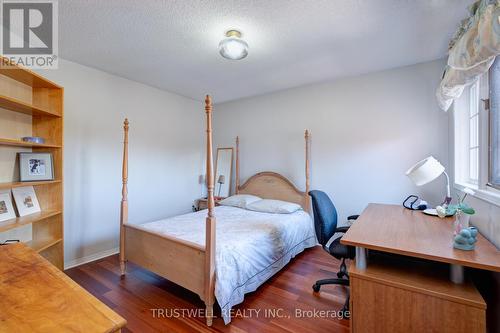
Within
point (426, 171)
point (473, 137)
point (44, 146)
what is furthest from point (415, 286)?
point (44, 146)

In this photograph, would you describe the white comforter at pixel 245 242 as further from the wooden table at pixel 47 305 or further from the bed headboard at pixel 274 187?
the wooden table at pixel 47 305

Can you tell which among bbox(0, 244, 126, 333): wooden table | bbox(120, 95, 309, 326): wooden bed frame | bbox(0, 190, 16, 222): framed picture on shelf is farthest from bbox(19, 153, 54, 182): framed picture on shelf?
bbox(0, 244, 126, 333): wooden table

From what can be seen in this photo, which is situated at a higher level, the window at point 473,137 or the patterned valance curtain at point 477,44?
the patterned valance curtain at point 477,44

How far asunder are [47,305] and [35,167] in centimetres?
204

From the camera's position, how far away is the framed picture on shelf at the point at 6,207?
199 centimetres

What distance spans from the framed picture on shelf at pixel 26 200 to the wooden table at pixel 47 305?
1.41 m

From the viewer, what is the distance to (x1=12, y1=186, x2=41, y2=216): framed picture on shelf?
211 centimetres

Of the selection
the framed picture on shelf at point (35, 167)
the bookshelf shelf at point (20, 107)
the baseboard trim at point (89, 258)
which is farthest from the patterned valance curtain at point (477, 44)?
the baseboard trim at point (89, 258)

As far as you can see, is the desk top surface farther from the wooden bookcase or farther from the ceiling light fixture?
the wooden bookcase

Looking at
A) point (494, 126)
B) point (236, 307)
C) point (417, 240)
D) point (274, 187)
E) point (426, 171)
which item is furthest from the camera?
point (274, 187)

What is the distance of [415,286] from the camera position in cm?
124

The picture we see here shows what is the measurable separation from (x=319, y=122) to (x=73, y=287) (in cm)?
326

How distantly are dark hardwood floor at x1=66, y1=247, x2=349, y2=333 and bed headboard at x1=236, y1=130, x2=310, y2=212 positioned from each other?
1.03 m

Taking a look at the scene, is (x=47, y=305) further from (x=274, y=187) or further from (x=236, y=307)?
(x=274, y=187)
